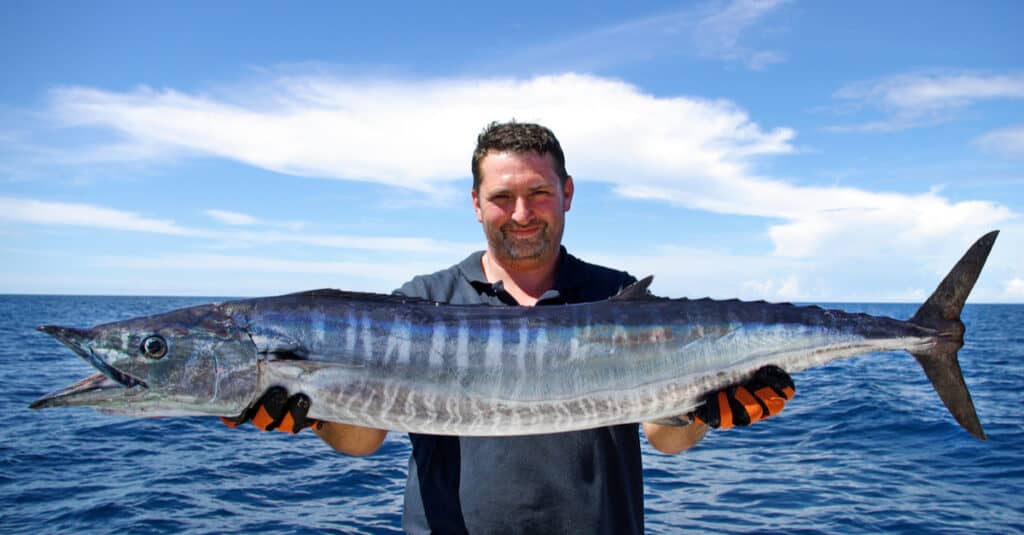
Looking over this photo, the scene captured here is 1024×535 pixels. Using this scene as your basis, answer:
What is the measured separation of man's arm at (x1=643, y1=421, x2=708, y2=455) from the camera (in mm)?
3795

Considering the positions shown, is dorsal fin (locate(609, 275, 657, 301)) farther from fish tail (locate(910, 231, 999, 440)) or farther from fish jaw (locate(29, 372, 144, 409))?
fish jaw (locate(29, 372, 144, 409))

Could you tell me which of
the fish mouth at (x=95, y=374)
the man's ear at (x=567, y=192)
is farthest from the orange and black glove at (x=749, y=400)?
the fish mouth at (x=95, y=374)

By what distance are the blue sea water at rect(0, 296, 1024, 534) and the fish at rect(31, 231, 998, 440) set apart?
5.35 m

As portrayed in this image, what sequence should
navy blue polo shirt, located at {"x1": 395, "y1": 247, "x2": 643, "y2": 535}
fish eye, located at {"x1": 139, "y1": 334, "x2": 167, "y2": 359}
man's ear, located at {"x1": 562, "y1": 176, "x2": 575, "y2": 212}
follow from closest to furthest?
fish eye, located at {"x1": 139, "y1": 334, "x2": 167, "y2": 359}, navy blue polo shirt, located at {"x1": 395, "y1": 247, "x2": 643, "y2": 535}, man's ear, located at {"x1": 562, "y1": 176, "x2": 575, "y2": 212}

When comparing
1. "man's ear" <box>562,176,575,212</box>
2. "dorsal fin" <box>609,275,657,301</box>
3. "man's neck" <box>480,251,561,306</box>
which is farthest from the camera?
"man's ear" <box>562,176,575,212</box>

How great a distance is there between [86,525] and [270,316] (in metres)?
7.00

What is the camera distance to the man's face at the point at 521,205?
12.7 feet

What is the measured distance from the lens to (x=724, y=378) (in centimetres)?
338

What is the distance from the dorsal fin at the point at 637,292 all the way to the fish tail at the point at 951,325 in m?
1.43

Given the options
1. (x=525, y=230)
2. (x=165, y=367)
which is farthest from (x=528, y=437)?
(x=165, y=367)

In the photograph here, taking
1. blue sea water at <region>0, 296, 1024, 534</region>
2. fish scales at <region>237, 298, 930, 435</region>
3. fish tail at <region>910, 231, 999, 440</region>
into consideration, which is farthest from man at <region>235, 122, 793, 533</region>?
blue sea water at <region>0, 296, 1024, 534</region>

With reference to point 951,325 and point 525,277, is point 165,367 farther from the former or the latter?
point 951,325

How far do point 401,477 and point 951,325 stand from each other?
8.34 meters

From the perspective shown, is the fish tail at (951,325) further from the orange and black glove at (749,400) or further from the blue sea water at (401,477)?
the blue sea water at (401,477)
